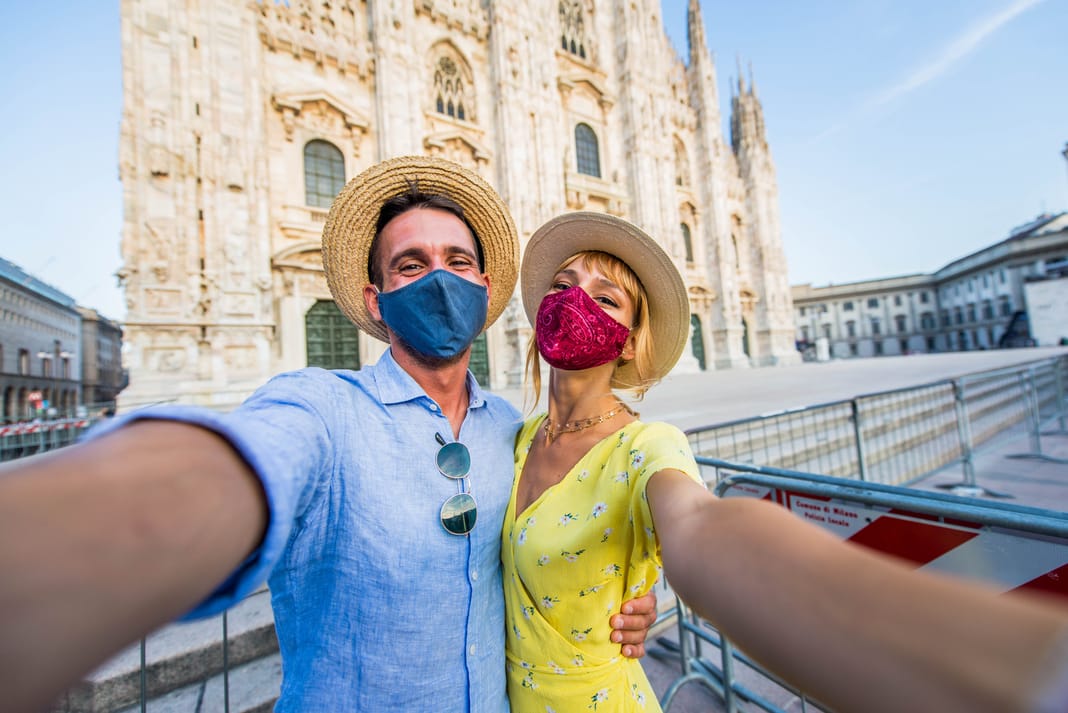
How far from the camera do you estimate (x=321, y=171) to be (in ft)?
36.0

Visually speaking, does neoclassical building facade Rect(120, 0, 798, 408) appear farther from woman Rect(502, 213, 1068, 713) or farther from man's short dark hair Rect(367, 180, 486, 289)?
woman Rect(502, 213, 1068, 713)

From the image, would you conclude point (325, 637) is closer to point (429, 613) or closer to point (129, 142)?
point (429, 613)

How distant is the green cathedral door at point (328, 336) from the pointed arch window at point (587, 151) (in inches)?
432

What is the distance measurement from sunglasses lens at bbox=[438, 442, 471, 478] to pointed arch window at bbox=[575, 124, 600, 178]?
16952 millimetres

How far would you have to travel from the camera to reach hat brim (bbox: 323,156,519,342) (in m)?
1.53

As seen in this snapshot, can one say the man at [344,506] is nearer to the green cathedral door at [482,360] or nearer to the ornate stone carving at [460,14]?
the green cathedral door at [482,360]

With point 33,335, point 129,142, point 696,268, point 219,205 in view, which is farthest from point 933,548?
point 33,335

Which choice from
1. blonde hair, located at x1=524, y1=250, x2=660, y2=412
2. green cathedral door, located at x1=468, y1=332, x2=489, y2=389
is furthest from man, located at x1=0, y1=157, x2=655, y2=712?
green cathedral door, located at x1=468, y1=332, x2=489, y2=389

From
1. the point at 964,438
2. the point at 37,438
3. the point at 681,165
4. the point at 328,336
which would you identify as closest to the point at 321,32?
the point at 328,336

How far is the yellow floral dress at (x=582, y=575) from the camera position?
3.54 feet

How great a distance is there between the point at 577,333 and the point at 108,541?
4.08ft

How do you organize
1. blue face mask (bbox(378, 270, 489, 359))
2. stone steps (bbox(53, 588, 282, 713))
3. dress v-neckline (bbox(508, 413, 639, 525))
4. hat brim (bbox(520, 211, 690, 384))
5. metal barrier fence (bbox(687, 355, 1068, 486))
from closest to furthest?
dress v-neckline (bbox(508, 413, 639, 525))
blue face mask (bbox(378, 270, 489, 359))
hat brim (bbox(520, 211, 690, 384))
stone steps (bbox(53, 588, 282, 713))
metal barrier fence (bbox(687, 355, 1068, 486))

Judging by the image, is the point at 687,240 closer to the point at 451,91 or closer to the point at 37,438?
the point at 451,91

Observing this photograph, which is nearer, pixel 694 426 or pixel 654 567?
pixel 654 567
